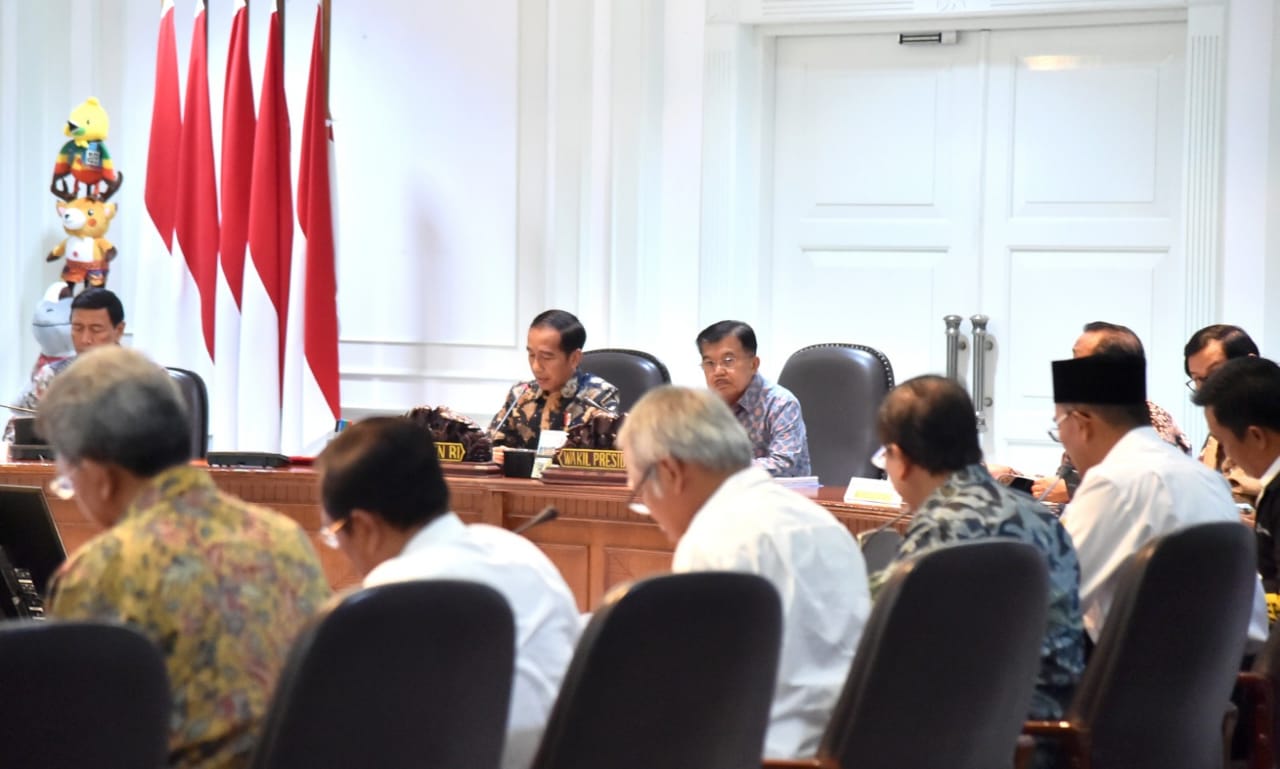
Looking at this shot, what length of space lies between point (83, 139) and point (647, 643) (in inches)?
191

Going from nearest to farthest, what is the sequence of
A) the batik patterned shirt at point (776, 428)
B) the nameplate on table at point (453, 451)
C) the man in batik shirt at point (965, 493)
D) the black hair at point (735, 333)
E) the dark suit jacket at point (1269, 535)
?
1. the man in batik shirt at point (965, 493)
2. the dark suit jacket at point (1269, 535)
3. the nameplate on table at point (453, 451)
4. the batik patterned shirt at point (776, 428)
5. the black hair at point (735, 333)

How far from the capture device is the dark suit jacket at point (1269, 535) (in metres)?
3.19

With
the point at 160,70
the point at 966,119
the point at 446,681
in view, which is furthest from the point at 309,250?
the point at 446,681

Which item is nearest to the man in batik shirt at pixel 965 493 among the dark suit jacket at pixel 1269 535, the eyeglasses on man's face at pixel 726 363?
the dark suit jacket at pixel 1269 535

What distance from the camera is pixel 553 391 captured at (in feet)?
16.1

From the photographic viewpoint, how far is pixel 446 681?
1693mm

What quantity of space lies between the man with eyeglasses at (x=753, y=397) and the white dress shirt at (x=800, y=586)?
2383mm

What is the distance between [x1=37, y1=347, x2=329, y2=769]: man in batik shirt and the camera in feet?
5.89

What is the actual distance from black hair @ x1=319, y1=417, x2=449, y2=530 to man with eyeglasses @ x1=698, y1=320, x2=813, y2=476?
2.64 m

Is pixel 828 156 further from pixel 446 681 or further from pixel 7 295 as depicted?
pixel 446 681

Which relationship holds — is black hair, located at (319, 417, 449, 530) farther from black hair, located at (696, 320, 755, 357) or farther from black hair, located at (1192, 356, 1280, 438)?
black hair, located at (696, 320, 755, 357)

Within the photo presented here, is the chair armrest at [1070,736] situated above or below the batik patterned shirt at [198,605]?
below

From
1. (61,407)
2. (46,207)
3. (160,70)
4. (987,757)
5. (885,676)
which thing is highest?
(160,70)

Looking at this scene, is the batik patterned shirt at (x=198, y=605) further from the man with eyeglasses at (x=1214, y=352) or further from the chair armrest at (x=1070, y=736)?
the man with eyeglasses at (x=1214, y=352)
